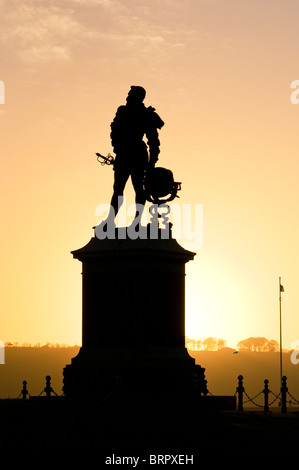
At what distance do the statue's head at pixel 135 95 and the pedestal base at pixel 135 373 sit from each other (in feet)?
25.6

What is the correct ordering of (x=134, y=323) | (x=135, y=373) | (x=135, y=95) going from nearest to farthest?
(x=135, y=373)
(x=134, y=323)
(x=135, y=95)

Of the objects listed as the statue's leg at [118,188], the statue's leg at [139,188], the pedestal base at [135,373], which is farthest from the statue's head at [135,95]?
the pedestal base at [135,373]

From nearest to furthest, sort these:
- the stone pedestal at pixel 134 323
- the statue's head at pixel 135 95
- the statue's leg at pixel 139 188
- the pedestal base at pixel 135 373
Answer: the pedestal base at pixel 135 373
the stone pedestal at pixel 134 323
the statue's leg at pixel 139 188
the statue's head at pixel 135 95

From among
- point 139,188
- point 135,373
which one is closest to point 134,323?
point 135,373

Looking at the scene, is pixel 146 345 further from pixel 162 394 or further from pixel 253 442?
pixel 253 442

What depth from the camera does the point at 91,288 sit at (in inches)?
1476

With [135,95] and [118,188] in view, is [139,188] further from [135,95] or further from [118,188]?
[135,95]

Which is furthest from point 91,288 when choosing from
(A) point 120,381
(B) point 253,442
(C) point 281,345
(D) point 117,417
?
(C) point 281,345

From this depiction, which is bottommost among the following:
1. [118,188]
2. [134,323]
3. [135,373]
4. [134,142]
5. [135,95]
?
[135,373]

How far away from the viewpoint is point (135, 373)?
119 ft

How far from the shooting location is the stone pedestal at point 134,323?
36312mm

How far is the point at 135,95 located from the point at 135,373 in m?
8.74

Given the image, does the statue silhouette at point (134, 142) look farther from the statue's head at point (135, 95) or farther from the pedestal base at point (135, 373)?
the pedestal base at point (135, 373)
